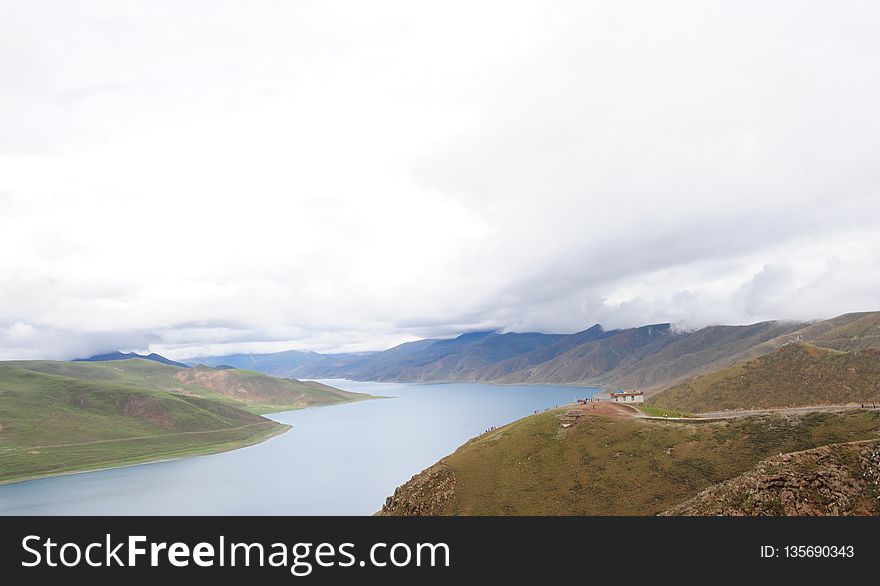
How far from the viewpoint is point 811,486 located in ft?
123

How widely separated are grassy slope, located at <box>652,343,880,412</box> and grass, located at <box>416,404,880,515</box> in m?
113

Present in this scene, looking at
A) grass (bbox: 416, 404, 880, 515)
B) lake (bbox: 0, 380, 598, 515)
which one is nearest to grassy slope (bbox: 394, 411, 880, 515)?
grass (bbox: 416, 404, 880, 515)

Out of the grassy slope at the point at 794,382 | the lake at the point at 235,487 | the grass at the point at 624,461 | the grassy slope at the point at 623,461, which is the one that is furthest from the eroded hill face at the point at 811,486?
the grassy slope at the point at 794,382

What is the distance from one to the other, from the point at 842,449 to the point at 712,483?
19062 mm

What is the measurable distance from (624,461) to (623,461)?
14cm

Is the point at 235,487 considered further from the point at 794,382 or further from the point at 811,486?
the point at 794,382

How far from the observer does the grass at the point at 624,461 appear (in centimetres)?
5841

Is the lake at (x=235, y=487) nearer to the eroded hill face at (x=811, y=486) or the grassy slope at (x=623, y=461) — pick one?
the grassy slope at (x=623, y=461)

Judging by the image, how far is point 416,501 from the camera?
67625 mm

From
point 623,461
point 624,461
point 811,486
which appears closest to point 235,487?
point 623,461

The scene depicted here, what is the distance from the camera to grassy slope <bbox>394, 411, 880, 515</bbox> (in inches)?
2301

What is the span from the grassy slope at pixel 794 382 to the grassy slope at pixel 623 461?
11293 cm
